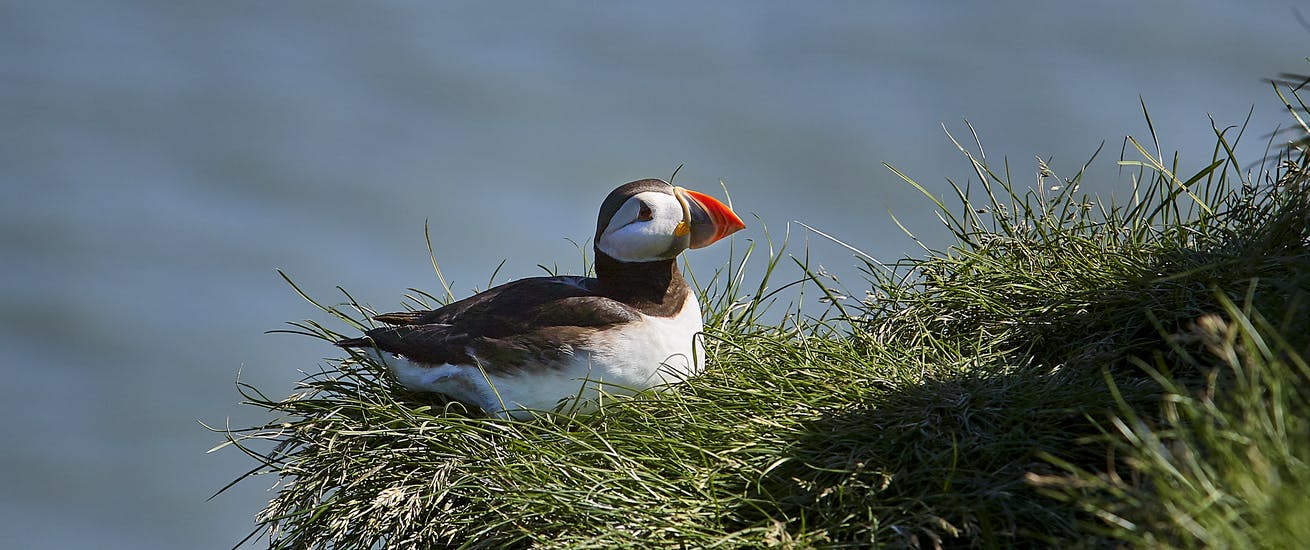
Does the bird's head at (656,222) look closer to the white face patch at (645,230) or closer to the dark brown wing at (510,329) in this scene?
the white face patch at (645,230)

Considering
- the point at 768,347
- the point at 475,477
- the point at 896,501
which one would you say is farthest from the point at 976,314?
the point at 475,477

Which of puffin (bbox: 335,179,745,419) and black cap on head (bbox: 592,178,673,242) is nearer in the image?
puffin (bbox: 335,179,745,419)

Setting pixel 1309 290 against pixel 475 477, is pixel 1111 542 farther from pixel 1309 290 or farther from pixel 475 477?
pixel 475 477

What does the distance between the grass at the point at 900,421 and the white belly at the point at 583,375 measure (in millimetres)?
60

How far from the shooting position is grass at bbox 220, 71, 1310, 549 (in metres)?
2.42

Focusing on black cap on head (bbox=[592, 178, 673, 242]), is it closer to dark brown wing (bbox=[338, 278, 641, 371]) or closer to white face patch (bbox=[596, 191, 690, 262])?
white face patch (bbox=[596, 191, 690, 262])

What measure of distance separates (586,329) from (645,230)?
1.00 ft

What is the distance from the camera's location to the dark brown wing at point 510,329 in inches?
117

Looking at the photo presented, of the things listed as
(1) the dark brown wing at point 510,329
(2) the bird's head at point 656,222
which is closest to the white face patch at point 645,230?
(2) the bird's head at point 656,222

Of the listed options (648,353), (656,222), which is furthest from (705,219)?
(648,353)

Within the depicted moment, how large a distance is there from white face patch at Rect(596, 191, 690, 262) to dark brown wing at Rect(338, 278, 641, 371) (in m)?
0.14

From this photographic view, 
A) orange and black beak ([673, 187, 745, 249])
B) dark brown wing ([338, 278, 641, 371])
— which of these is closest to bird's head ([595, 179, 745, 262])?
orange and black beak ([673, 187, 745, 249])

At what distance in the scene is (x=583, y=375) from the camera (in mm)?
2967

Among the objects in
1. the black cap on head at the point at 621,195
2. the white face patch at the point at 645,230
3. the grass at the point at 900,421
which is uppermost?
the black cap on head at the point at 621,195
